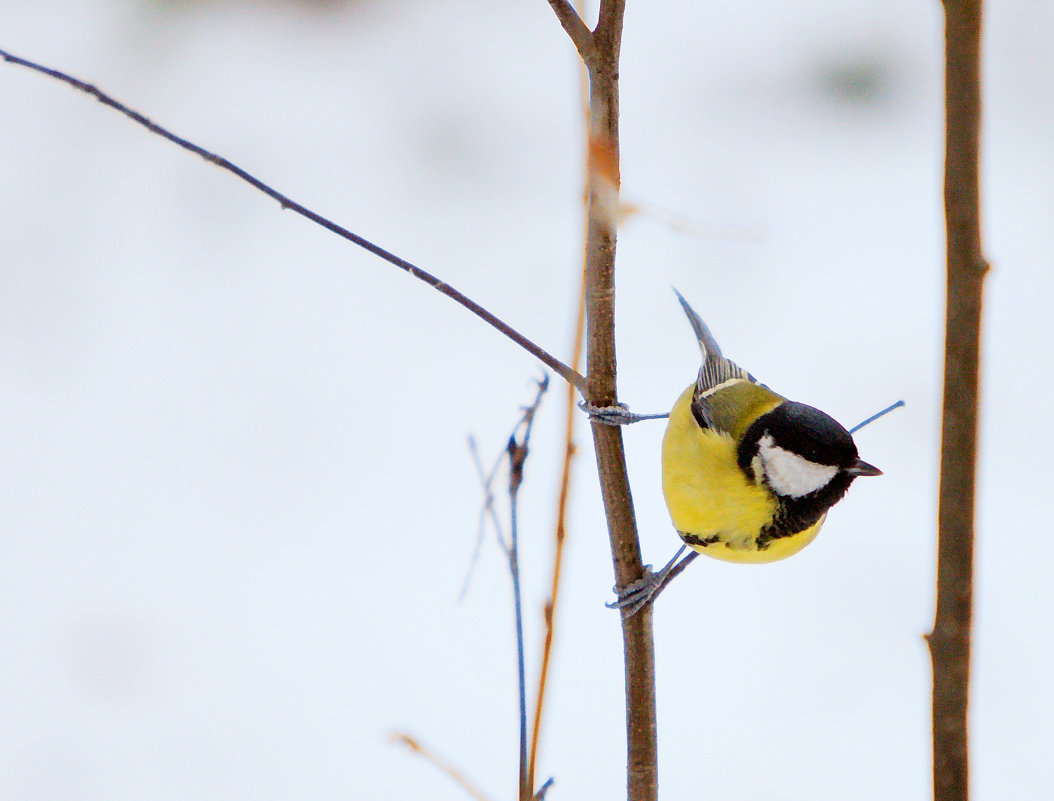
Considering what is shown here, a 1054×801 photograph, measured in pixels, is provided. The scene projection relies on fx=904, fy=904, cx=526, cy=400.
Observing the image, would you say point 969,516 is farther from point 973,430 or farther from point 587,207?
point 587,207

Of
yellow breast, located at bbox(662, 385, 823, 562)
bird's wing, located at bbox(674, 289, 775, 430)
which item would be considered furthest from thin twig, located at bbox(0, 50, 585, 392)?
bird's wing, located at bbox(674, 289, 775, 430)

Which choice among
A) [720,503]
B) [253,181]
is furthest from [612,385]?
[720,503]

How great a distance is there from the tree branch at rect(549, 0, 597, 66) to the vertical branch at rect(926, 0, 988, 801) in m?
0.21

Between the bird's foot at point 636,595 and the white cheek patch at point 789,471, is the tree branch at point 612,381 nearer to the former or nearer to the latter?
the bird's foot at point 636,595

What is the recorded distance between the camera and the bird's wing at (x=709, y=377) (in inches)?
41.1

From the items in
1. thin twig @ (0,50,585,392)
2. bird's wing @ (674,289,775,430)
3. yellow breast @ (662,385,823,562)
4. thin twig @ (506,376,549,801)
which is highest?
bird's wing @ (674,289,775,430)

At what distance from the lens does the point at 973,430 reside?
281 millimetres

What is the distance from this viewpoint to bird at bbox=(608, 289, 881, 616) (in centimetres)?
88

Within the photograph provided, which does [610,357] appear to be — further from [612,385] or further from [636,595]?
[636,595]

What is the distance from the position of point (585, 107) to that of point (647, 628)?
0.32m

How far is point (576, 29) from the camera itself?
443mm

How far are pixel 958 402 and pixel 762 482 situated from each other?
651mm

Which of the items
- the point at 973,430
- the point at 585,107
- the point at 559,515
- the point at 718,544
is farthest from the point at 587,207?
the point at 718,544

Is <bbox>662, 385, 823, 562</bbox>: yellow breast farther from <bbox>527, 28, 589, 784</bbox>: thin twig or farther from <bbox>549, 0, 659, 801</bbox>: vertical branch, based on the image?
<bbox>527, 28, 589, 784</bbox>: thin twig
